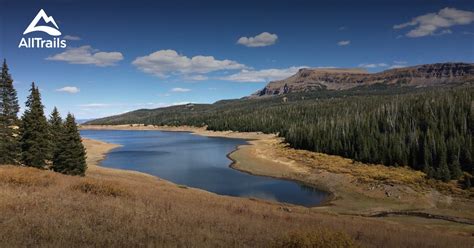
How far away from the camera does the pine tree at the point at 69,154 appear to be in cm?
4741

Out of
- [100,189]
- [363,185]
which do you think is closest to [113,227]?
[100,189]

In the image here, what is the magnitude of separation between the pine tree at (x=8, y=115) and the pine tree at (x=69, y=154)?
18.8ft

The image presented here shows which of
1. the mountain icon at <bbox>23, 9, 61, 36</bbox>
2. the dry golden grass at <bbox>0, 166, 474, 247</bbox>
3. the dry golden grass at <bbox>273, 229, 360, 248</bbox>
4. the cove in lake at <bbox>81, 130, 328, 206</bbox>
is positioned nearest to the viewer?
the dry golden grass at <bbox>0, 166, 474, 247</bbox>

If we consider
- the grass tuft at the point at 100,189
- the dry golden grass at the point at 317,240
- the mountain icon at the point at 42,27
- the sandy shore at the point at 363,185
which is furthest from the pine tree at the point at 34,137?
the dry golden grass at the point at 317,240

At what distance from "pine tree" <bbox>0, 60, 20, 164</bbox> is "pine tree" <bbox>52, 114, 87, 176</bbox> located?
573cm

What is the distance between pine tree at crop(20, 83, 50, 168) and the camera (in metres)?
47.8

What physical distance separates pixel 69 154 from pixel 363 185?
41.1m

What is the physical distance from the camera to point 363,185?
57.3m

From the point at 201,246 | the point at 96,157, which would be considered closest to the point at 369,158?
the point at 96,157

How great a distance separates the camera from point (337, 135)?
95375 mm

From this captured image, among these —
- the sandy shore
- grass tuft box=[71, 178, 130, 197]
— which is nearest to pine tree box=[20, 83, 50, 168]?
grass tuft box=[71, 178, 130, 197]

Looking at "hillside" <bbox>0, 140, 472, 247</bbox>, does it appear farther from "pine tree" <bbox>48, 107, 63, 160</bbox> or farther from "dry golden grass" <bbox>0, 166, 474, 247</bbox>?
"pine tree" <bbox>48, 107, 63, 160</bbox>

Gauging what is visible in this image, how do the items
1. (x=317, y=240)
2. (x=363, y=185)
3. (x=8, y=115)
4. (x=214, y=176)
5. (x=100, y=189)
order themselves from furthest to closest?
(x=214, y=176) < (x=363, y=185) < (x=8, y=115) < (x=100, y=189) < (x=317, y=240)

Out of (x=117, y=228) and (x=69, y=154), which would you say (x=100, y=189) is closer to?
(x=117, y=228)
